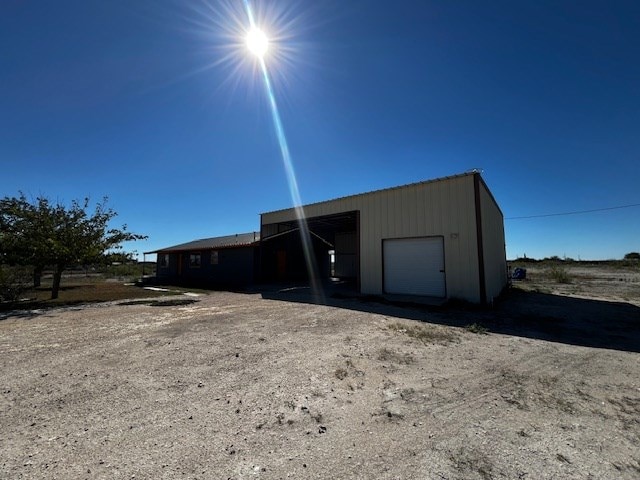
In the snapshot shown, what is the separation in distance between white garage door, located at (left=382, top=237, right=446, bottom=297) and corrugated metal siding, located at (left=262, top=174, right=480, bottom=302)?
0.90ft

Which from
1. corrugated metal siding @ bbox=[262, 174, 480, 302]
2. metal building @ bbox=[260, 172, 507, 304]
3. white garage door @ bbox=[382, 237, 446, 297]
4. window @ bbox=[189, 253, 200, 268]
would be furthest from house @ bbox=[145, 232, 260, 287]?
white garage door @ bbox=[382, 237, 446, 297]

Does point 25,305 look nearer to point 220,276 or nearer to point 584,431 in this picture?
point 220,276

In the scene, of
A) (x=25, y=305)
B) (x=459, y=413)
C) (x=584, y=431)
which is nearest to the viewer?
(x=584, y=431)

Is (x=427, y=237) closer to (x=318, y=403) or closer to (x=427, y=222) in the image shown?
(x=427, y=222)

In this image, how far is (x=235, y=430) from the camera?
2900mm

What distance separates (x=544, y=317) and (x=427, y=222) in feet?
15.9

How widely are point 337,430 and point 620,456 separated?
229 cm

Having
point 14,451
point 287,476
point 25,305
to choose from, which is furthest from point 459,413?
point 25,305

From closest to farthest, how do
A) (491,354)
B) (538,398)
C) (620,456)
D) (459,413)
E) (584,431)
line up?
(620,456)
(584,431)
(459,413)
(538,398)
(491,354)

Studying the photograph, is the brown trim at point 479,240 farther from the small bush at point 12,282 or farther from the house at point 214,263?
the small bush at point 12,282

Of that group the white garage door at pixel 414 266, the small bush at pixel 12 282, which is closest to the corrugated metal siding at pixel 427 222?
the white garage door at pixel 414 266

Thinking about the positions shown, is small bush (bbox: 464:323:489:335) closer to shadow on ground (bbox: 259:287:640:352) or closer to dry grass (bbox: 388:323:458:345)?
shadow on ground (bbox: 259:287:640:352)

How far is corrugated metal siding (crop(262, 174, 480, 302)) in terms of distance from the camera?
10.9 meters

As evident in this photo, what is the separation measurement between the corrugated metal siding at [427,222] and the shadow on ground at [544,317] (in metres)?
1.29
